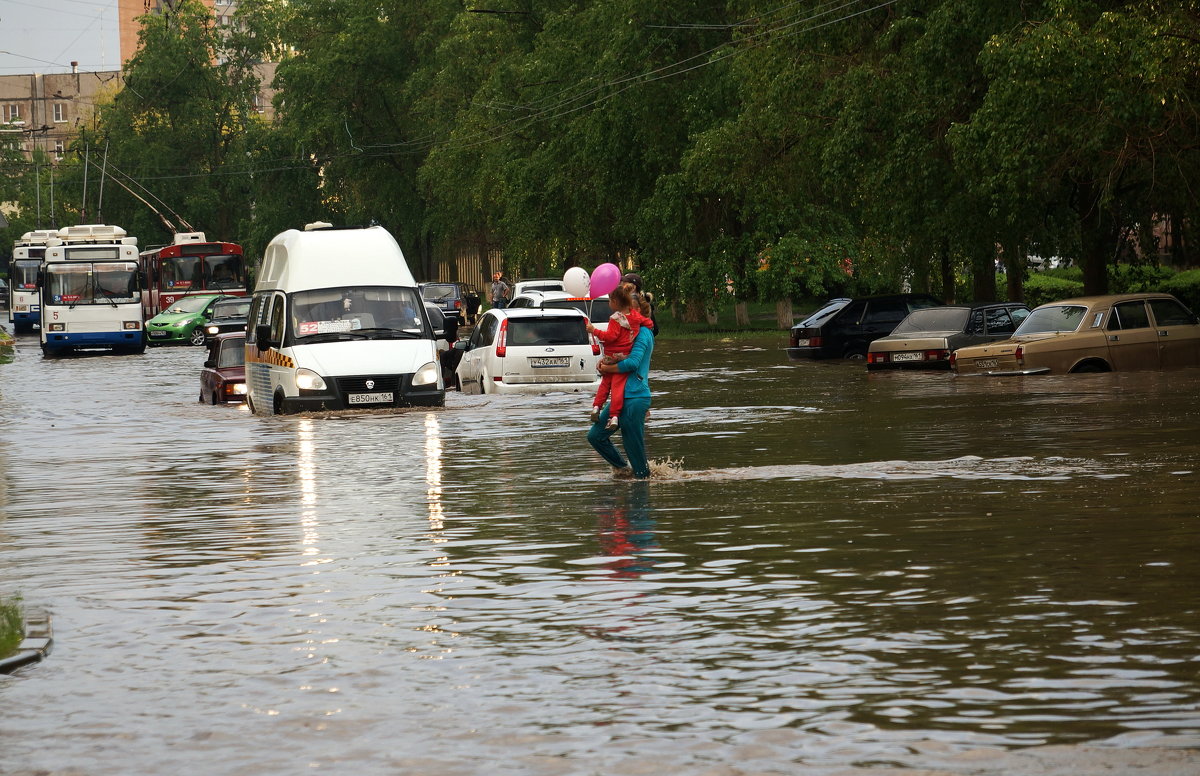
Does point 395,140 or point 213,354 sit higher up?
point 395,140

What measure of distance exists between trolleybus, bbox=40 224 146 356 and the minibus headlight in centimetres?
2962

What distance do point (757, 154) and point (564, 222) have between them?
→ 698 inches

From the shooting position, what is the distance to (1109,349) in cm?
2816

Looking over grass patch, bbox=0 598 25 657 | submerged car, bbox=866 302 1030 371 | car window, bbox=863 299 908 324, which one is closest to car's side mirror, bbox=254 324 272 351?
submerged car, bbox=866 302 1030 371

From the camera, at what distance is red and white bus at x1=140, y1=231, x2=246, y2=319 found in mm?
64312

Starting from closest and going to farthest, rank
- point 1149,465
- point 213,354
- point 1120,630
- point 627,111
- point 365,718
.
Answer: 1. point 365,718
2. point 1120,630
3. point 1149,465
4. point 213,354
5. point 627,111

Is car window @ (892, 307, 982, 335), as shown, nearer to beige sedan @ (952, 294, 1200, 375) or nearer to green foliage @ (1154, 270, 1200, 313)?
beige sedan @ (952, 294, 1200, 375)

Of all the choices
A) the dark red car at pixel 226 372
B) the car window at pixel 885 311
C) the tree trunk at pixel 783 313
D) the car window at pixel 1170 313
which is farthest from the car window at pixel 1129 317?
the tree trunk at pixel 783 313

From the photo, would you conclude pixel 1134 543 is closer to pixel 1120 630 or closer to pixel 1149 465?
pixel 1120 630

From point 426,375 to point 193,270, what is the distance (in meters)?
41.3

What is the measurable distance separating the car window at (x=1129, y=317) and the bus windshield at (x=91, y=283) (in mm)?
32228

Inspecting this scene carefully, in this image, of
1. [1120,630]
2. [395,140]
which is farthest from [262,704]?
[395,140]

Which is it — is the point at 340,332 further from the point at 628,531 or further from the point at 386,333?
the point at 628,531

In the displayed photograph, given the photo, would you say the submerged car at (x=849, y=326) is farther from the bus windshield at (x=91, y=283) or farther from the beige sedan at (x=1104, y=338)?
the bus windshield at (x=91, y=283)
